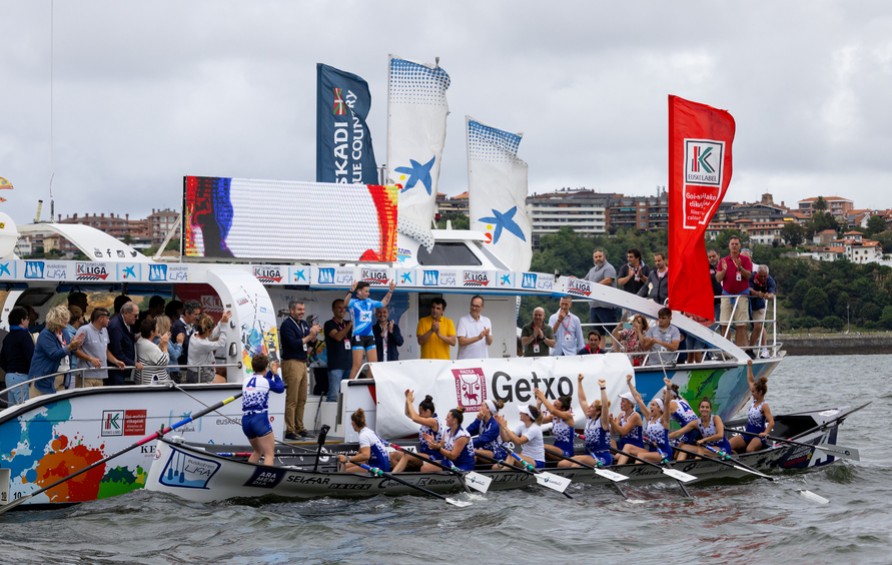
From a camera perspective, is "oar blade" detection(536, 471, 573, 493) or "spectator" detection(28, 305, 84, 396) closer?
"spectator" detection(28, 305, 84, 396)

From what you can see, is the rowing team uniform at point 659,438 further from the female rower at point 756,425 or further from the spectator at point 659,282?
the spectator at point 659,282

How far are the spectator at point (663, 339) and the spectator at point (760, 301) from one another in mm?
1966

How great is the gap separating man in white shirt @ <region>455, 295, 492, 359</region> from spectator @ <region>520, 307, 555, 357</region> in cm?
110

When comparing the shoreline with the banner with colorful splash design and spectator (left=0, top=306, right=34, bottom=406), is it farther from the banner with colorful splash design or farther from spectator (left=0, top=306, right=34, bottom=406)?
spectator (left=0, top=306, right=34, bottom=406)

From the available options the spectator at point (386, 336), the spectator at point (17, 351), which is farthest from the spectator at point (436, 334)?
the spectator at point (17, 351)

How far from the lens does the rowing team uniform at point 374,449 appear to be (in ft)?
58.4

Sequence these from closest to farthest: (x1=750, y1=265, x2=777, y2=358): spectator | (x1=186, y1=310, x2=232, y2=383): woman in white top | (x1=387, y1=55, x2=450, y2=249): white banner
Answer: (x1=186, y1=310, x2=232, y2=383): woman in white top → (x1=750, y1=265, x2=777, y2=358): spectator → (x1=387, y1=55, x2=450, y2=249): white banner

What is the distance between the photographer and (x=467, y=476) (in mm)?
18328

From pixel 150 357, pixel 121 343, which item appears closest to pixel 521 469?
pixel 150 357

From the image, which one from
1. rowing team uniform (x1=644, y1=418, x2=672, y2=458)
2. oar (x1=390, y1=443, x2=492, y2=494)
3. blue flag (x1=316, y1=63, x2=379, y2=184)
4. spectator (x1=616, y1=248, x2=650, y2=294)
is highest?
blue flag (x1=316, y1=63, x2=379, y2=184)

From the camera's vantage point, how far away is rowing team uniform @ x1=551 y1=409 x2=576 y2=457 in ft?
65.1

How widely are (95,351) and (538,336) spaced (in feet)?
24.0

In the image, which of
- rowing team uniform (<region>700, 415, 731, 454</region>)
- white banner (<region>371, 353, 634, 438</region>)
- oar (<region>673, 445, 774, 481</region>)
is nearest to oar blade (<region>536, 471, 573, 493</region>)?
white banner (<region>371, 353, 634, 438</region>)

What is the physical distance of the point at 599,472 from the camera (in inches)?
757
